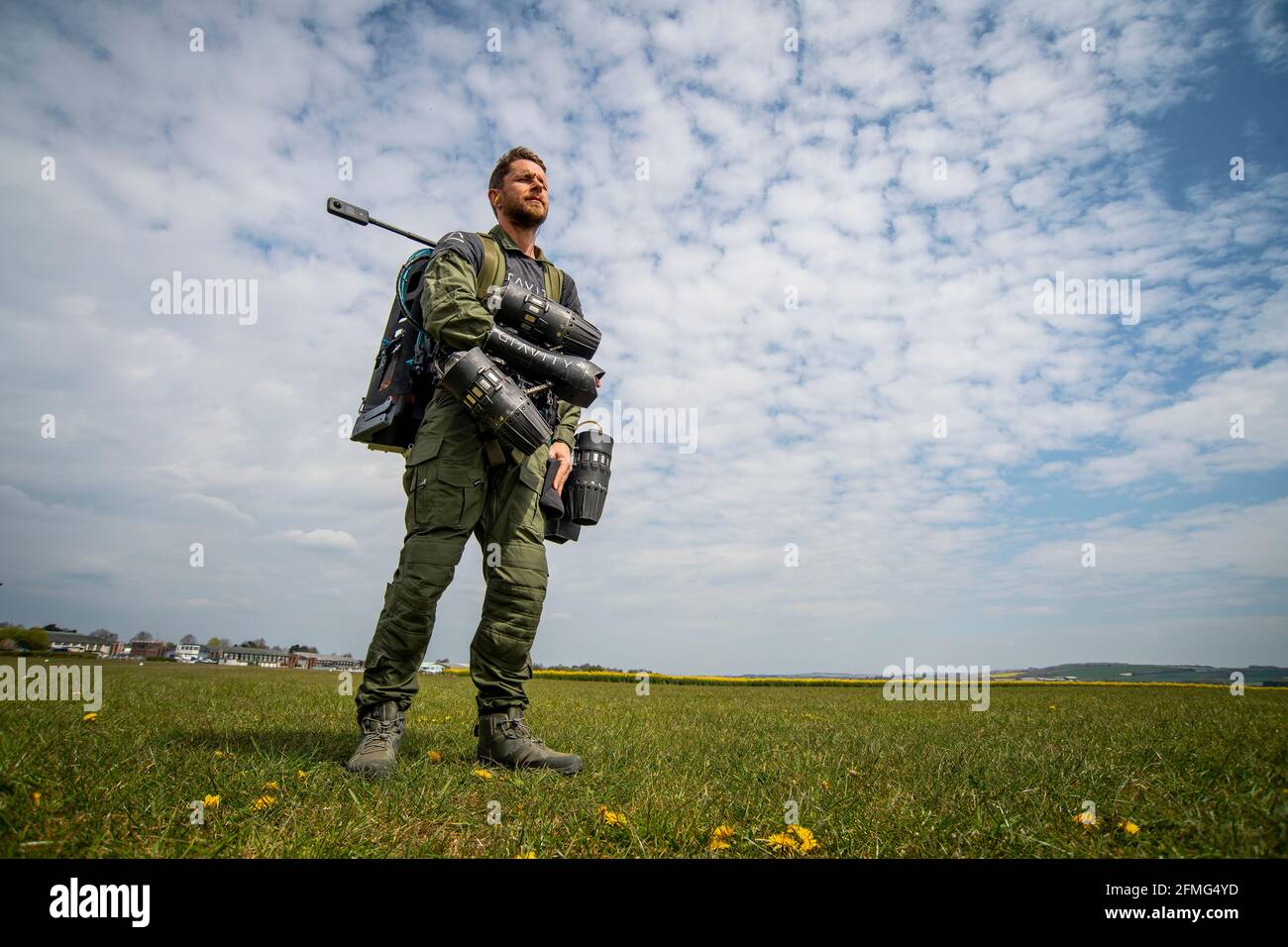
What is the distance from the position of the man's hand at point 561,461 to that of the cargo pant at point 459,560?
0.82 feet

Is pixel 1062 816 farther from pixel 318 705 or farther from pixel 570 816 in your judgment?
pixel 318 705

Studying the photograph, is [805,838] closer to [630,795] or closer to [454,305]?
[630,795]

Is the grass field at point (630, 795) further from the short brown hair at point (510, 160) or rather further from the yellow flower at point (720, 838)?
the short brown hair at point (510, 160)

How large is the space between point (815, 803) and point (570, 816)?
1.01 metres

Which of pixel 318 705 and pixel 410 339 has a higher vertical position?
pixel 410 339

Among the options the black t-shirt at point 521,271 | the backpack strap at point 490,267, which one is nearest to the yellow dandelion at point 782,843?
the black t-shirt at point 521,271

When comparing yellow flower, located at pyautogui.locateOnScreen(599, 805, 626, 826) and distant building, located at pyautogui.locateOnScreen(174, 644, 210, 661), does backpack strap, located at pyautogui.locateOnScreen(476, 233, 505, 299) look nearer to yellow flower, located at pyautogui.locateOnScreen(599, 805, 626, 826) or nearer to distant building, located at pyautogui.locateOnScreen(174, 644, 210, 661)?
yellow flower, located at pyautogui.locateOnScreen(599, 805, 626, 826)

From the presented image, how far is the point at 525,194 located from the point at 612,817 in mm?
3507

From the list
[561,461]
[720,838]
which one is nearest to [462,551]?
[561,461]

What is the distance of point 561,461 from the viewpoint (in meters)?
4.11

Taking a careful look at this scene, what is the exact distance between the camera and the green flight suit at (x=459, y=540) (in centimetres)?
345
